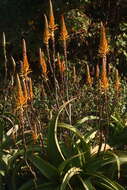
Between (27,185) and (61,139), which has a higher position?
(61,139)

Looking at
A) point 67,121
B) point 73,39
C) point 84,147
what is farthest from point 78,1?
point 84,147

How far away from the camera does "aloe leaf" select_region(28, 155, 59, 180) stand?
3955 mm

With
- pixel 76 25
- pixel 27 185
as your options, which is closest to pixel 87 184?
pixel 27 185

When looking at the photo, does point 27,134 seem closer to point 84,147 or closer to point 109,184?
point 84,147

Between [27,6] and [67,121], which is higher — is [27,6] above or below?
above

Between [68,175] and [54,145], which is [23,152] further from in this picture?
[68,175]

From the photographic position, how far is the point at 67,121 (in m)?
4.79

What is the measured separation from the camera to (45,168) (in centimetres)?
397

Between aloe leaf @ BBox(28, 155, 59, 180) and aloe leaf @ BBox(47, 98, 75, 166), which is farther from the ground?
aloe leaf @ BBox(47, 98, 75, 166)

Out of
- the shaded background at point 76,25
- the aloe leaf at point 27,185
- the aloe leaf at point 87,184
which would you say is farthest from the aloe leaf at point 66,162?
the shaded background at point 76,25

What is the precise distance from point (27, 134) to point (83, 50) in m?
3.83

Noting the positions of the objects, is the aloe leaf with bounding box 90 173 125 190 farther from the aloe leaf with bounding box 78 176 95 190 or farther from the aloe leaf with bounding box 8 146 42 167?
the aloe leaf with bounding box 8 146 42 167

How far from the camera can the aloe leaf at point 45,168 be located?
3.96m

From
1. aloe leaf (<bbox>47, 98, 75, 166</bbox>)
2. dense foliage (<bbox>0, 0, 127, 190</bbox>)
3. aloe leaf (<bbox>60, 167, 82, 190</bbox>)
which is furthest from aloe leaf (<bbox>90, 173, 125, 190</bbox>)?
aloe leaf (<bbox>47, 98, 75, 166</bbox>)
